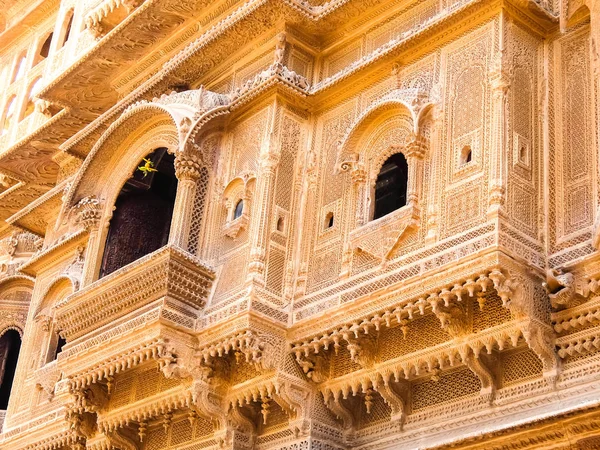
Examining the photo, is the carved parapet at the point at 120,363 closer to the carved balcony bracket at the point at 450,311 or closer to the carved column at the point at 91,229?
the carved column at the point at 91,229

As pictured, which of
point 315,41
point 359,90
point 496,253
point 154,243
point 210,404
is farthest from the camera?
point 154,243

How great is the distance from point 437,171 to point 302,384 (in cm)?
209

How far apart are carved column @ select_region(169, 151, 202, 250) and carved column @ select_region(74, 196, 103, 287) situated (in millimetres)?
1260

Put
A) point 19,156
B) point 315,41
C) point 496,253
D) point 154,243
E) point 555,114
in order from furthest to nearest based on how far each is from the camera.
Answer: point 19,156 → point 154,243 → point 315,41 → point 555,114 → point 496,253

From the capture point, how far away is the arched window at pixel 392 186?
29.7ft

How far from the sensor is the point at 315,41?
10469 millimetres

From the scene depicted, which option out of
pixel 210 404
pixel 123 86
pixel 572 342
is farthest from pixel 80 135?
pixel 572 342

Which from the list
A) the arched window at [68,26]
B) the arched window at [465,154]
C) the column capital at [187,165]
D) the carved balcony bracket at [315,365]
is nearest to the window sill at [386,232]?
the arched window at [465,154]

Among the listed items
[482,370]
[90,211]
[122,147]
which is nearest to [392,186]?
[482,370]

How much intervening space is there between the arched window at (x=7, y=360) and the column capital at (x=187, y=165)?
566 centimetres

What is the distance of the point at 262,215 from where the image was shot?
30.2 ft

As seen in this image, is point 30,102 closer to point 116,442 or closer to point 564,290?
point 116,442

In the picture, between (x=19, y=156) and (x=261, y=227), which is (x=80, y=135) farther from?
(x=261, y=227)

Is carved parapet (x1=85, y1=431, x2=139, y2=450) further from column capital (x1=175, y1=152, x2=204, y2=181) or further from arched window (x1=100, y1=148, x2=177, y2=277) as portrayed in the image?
column capital (x1=175, y1=152, x2=204, y2=181)
